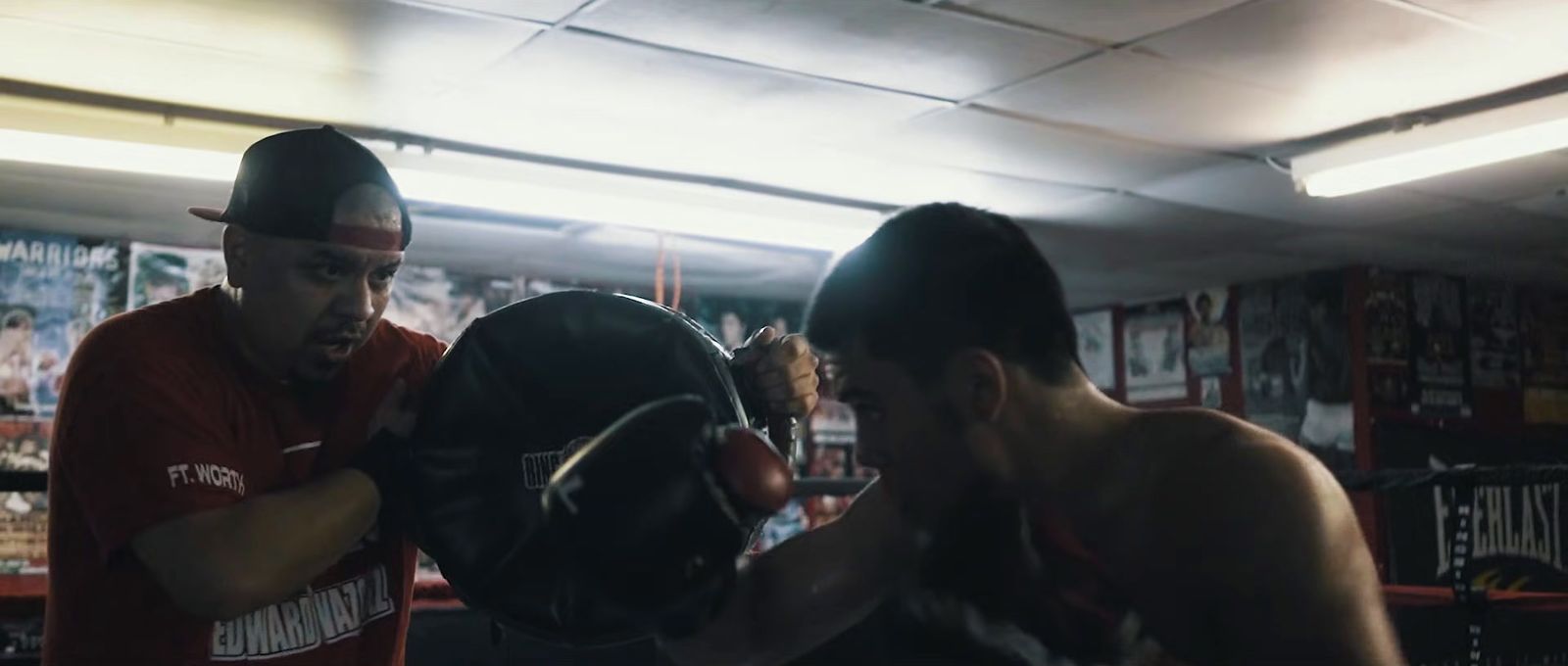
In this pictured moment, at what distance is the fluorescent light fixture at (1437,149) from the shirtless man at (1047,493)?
9.55 feet

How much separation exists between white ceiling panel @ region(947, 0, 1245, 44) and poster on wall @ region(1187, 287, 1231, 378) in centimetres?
392

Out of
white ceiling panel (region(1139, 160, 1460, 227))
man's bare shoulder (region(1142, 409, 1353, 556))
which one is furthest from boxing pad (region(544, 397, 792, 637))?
white ceiling panel (region(1139, 160, 1460, 227))

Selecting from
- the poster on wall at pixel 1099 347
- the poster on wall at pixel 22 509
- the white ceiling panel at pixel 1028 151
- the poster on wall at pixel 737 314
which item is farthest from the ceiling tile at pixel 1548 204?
the poster on wall at pixel 22 509

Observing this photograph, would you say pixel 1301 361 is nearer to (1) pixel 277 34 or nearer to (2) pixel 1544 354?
(2) pixel 1544 354

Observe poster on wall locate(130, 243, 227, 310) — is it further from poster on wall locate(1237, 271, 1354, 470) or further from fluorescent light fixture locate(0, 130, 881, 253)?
poster on wall locate(1237, 271, 1354, 470)

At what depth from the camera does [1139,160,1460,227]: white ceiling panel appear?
4484 millimetres

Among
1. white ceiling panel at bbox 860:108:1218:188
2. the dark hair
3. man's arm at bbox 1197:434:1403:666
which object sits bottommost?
man's arm at bbox 1197:434:1403:666

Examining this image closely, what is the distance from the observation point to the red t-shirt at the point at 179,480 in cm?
133

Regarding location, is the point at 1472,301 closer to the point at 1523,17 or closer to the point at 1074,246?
the point at 1074,246

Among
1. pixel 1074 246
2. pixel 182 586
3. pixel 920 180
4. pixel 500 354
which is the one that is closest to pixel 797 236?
pixel 920 180

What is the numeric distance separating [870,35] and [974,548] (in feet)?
6.61

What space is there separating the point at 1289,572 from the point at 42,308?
525 cm

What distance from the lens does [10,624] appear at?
2215mm

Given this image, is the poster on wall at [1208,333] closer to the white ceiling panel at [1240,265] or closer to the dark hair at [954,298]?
the white ceiling panel at [1240,265]
